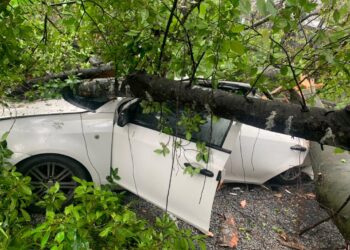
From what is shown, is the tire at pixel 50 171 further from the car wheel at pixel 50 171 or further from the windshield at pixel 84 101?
the windshield at pixel 84 101

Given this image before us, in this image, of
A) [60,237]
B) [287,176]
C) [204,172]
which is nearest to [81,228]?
[60,237]

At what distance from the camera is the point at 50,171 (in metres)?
3.60

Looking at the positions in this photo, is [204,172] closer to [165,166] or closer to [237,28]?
[165,166]

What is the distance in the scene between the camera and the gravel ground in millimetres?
3690

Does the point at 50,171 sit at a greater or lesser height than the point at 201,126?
lesser

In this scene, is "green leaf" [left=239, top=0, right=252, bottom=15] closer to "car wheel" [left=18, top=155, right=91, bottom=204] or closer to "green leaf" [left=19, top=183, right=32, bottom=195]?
"green leaf" [left=19, top=183, right=32, bottom=195]

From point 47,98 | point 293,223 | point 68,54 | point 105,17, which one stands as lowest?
point 293,223

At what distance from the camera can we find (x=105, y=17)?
221 centimetres

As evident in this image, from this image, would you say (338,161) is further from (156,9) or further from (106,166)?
(106,166)

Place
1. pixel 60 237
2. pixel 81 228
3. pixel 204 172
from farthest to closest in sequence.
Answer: pixel 204 172, pixel 81 228, pixel 60 237

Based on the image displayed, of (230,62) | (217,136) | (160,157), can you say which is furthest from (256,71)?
(160,157)

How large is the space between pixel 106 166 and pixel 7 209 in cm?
167

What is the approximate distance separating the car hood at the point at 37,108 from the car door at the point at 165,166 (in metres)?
0.69

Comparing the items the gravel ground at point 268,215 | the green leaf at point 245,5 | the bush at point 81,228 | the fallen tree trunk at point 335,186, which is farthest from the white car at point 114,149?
the green leaf at point 245,5
